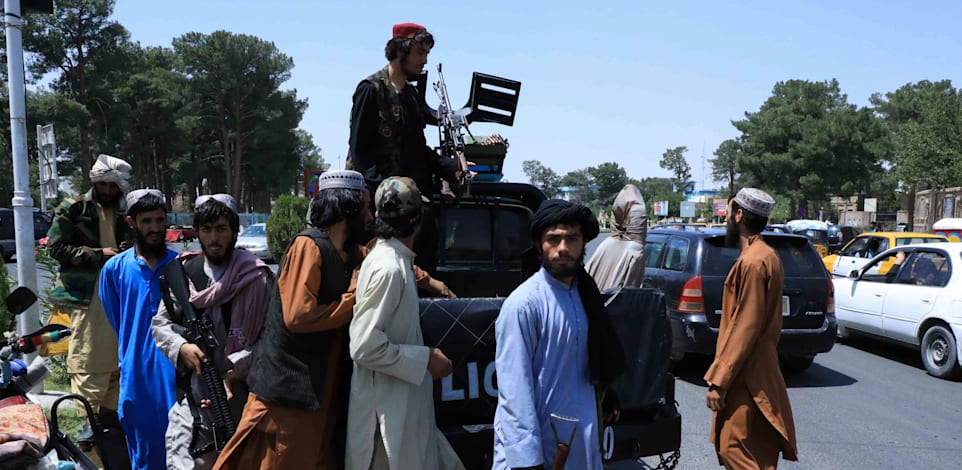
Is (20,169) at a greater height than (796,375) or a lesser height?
greater

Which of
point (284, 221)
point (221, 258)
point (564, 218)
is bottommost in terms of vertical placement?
point (284, 221)

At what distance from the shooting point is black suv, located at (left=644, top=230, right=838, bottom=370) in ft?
22.7

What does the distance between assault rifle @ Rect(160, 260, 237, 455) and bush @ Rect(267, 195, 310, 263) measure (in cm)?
1831

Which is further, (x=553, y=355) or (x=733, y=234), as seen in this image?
(x=733, y=234)

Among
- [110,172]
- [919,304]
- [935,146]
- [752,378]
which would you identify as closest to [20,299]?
[110,172]

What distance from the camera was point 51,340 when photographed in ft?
9.70

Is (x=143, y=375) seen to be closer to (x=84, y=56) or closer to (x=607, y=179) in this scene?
(x=84, y=56)

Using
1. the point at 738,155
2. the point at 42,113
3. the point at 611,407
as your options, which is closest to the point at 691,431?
the point at 611,407

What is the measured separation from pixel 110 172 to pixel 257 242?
20624mm

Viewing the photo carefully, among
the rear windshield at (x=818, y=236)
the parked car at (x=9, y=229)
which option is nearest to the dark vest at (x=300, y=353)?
the rear windshield at (x=818, y=236)

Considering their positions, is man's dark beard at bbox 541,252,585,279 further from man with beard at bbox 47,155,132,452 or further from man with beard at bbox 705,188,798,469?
man with beard at bbox 47,155,132,452

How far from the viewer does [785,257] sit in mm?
7203

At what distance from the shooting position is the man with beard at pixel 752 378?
3.14 meters

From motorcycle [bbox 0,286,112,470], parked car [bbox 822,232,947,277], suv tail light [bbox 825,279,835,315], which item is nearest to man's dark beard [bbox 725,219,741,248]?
motorcycle [bbox 0,286,112,470]
